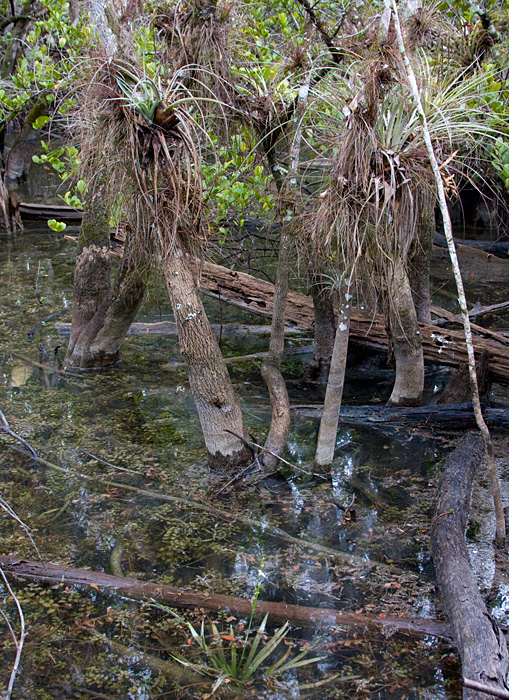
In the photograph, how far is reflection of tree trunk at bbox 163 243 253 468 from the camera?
4949 millimetres

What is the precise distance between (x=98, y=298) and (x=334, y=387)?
11.5 ft

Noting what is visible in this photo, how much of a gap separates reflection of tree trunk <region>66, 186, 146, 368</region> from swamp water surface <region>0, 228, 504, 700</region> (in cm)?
34

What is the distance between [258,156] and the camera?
227 inches

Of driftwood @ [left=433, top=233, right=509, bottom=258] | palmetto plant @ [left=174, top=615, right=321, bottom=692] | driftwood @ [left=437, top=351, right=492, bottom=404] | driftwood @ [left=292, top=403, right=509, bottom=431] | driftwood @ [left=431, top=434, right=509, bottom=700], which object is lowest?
palmetto plant @ [left=174, top=615, right=321, bottom=692]

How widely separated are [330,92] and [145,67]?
130 centimetres

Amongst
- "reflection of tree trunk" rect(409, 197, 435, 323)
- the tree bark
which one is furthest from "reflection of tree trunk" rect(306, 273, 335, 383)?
the tree bark

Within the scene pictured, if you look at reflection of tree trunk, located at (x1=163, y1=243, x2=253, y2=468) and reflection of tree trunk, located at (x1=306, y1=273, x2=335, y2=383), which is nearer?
reflection of tree trunk, located at (x1=163, y1=243, x2=253, y2=468)

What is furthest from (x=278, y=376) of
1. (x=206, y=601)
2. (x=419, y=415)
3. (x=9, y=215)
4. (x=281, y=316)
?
(x=9, y=215)

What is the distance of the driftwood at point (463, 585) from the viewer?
10.1ft

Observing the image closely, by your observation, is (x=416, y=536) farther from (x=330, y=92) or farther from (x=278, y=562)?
(x=330, y=92)

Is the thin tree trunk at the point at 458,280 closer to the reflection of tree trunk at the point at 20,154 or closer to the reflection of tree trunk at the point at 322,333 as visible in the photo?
the reflection of tree trunk at the point at 322,333

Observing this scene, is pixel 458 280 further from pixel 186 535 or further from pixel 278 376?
pixel 186 535

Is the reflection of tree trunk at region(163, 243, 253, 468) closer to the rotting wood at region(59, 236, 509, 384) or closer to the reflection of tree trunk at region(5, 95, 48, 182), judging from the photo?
the rotting wood at region(59, 236, 509, 384)

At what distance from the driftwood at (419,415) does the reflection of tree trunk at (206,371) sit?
1399mm
